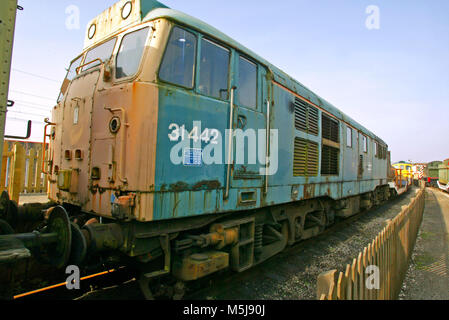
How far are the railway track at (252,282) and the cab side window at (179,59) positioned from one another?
260 centimetres

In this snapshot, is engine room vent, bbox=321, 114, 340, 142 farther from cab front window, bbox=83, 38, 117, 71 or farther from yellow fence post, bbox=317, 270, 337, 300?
yellow fence post, bbox=317, 270, 337, 300

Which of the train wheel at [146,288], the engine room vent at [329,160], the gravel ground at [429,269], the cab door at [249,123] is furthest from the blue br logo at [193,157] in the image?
the engine room vent at [329,160]

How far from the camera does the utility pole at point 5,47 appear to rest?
2379 millimetres

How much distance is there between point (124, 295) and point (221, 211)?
5.61 ft

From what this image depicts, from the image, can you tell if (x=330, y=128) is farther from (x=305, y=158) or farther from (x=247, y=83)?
(x=247, y=83)

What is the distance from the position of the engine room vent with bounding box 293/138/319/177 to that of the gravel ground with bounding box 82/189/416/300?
5.47ft

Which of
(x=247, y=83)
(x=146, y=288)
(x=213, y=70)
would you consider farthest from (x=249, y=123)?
(x=146, y=288)

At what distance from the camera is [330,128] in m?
7.16

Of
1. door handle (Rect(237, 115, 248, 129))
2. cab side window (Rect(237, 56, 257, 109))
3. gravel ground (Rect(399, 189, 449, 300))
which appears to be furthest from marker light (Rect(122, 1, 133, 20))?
gravel ground (Rect(399, 189, 449, 300))

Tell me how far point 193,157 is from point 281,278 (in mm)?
2653

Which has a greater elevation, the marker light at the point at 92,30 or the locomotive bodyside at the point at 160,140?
the marker light at the point at 92,30

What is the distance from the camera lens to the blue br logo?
309 centimetres

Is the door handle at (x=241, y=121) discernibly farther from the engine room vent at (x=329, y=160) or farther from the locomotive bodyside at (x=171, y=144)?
the engine room vent at (x=329, y=160)
